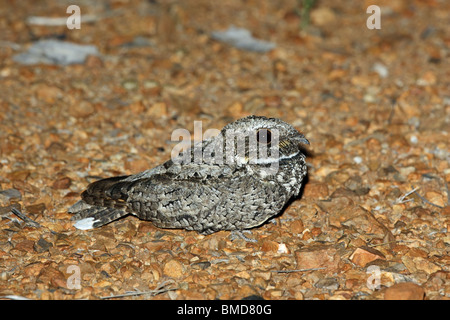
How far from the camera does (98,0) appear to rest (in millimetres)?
7977

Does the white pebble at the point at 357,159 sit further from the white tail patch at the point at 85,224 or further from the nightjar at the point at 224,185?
the white tail patch at the point at 85,224

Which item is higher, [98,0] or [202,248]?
[98,0]

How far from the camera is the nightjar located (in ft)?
13.3

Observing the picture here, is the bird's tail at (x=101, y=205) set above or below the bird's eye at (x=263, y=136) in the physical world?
below

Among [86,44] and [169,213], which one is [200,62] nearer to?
[86,44]

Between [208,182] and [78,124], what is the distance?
222cm

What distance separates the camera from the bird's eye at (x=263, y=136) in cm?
414

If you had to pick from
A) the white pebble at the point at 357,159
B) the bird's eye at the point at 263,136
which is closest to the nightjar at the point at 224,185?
the bird's eye at the point at 263,136

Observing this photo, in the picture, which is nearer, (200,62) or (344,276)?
(344,276)

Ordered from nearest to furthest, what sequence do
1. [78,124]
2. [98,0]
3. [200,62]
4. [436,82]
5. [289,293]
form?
[289,293]
[78,124]
[436,82]
[200,62]
[98,0]

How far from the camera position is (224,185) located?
4051 mm

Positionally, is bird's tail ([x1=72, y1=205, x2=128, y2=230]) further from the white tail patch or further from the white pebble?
the white pebble

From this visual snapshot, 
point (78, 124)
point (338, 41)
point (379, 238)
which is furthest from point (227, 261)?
point (338, 41)

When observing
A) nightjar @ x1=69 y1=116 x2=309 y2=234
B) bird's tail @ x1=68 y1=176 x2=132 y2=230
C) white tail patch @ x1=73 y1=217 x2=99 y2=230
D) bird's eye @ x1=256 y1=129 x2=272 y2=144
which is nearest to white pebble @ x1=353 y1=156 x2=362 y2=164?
nightjar @ x1=69 y1=116 x2=309 y2=234
